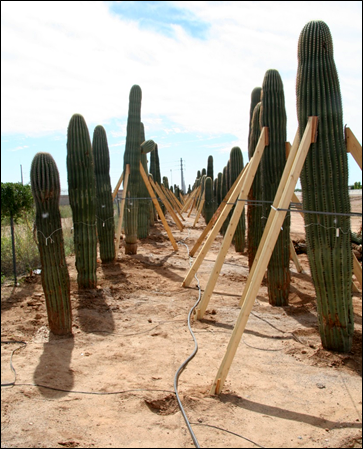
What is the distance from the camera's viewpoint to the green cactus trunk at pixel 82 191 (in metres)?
7.27

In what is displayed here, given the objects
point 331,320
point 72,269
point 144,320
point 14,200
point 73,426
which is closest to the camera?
point 73,426

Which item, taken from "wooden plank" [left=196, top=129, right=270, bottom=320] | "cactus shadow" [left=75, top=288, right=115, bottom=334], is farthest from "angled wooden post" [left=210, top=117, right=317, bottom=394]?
"cactus shadow" [left=75, top=288, right=115, bottom=334]

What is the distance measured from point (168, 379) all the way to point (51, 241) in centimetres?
234

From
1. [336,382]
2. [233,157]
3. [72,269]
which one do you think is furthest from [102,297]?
[233,157]

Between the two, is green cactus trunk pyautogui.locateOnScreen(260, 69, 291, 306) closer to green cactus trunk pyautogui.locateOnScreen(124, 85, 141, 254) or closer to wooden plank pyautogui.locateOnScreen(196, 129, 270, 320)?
wooden plank pyautogui.locateOnScreen(196, 129, 270, 320)

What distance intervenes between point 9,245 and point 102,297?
4386mm

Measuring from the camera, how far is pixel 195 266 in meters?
7.43

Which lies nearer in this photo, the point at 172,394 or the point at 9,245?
the point at 172,394

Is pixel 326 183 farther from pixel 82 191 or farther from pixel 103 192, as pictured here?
pixel 103 192

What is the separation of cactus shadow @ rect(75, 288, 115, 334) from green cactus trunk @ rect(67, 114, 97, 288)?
1.50ft

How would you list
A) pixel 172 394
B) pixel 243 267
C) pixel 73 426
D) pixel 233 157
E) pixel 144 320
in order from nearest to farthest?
pixel 73 426 → pixel 172 394 → pixel 144 320 → pixel 243 267 → pixel 233 157

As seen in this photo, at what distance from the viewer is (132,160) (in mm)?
11508

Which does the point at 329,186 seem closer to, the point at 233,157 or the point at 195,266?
the point at 195,266

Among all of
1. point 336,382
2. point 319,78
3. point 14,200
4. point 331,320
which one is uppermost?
point 319,78
